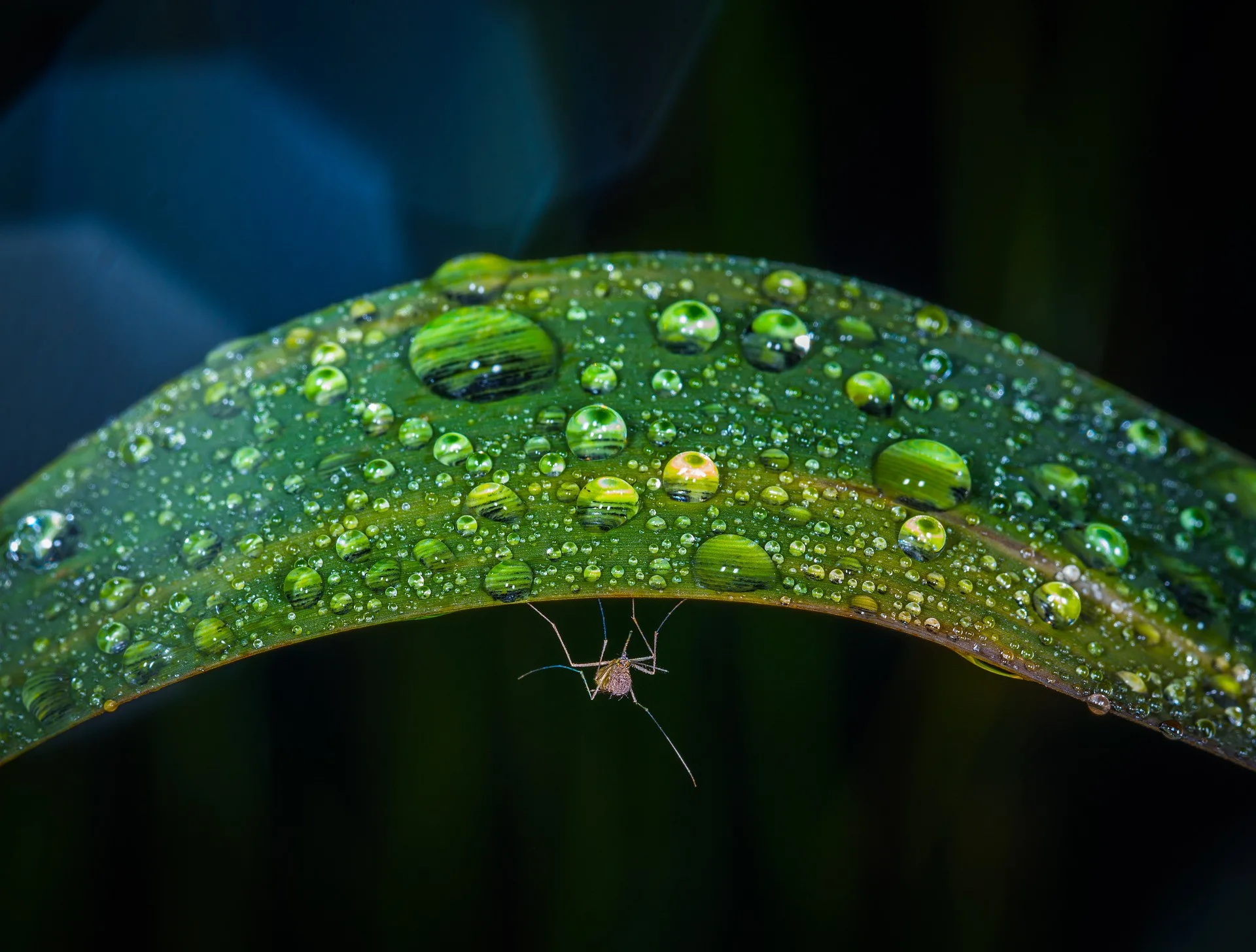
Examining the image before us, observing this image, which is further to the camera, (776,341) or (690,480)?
(776,341)

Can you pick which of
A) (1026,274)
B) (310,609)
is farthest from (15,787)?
(1026,274)

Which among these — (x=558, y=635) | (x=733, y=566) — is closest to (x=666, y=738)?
(x=558, y=635)

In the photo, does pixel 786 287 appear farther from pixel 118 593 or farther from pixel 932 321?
pixel 118 593

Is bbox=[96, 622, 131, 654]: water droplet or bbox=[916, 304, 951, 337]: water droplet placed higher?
bbox=[916, 304, 951, 337]: water droplet

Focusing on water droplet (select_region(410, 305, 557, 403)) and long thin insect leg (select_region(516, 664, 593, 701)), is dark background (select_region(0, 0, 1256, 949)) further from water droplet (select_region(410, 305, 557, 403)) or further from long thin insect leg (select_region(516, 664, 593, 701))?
water droplet (select_region(410, 305, 557, 403))

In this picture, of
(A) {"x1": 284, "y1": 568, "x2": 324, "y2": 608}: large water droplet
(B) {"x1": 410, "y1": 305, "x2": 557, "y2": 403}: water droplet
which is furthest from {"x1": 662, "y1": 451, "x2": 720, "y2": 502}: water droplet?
(A) {"x1": 284, "y1": 568, "x2": 324, "y2": 608}: large water droplet

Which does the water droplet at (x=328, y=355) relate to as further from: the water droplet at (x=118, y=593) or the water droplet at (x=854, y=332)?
the water droplet at (x=854, y=332)
